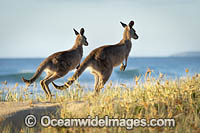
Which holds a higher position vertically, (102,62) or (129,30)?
(129,30)

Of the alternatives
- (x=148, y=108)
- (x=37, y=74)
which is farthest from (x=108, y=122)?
(x=37, y=74)

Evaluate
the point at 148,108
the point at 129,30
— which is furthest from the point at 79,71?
the point at 129,30

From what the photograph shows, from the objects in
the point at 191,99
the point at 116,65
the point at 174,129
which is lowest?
the point at 174,129

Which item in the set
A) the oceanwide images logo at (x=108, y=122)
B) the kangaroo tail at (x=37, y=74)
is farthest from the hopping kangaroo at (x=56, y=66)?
the oceanwide images logo at (x=108, y=122)

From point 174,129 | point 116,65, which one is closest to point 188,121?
point 174,129

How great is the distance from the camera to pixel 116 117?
16.1 ft

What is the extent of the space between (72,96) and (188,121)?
2.96 m

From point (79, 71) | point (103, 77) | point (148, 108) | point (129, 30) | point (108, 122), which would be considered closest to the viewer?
point (108, 122)

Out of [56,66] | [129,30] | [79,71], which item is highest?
[129,30]

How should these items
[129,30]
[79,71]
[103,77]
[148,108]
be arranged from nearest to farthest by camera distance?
[148,108]
[79,71]
[103,77]
[129,30]

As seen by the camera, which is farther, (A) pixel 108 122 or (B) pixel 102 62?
(B) pixel 102 62

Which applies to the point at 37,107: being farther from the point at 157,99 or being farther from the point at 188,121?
the point at 188,121

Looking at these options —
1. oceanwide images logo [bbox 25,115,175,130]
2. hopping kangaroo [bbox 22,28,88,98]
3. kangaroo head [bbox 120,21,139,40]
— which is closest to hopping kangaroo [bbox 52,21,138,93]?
hopping kangaroo [bbox 22,28,88,98]

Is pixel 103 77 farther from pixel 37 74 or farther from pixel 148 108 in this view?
pixel 148 108
